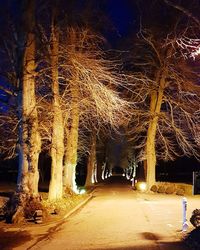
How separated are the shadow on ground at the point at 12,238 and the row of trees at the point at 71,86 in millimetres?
3552

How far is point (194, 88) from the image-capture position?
33.3 metres

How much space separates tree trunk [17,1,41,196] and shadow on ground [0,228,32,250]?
3.31 m

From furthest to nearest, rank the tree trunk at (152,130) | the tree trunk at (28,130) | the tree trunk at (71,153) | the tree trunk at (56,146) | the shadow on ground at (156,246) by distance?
1. the tree trunk at (152,130)
2. the tree trunk at (71,153)
3. the tree trunk at (56,146)
4. the tree trunk at (28,130)
5. the shadow on ground at (156,246)

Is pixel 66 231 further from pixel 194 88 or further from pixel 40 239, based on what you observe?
pixel 194 88

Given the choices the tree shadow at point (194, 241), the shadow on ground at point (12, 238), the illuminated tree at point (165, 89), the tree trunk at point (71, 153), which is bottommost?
the shadow on ground at point (12, 238)

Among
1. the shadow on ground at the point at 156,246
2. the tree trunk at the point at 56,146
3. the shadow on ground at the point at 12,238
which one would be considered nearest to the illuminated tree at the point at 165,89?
the tree trunk at the point at 56,146

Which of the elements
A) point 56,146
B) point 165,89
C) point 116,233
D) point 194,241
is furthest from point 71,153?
point 194,241

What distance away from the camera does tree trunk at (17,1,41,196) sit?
17.7 m

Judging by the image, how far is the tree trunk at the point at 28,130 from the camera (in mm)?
17688

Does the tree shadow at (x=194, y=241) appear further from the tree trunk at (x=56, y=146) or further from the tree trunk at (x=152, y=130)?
the tree trunk at (x=152, y=130)

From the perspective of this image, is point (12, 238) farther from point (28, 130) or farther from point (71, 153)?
point (71, 153)

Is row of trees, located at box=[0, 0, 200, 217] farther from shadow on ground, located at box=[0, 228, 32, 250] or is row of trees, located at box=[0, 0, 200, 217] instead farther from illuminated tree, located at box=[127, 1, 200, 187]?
shadow on ground, located at box=[0, 228, 32, 250]

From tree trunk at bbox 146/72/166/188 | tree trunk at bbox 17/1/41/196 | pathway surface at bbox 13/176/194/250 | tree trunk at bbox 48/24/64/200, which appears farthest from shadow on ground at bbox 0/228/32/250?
tree trunk at bbox 146/72/166/188

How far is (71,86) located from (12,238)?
13013 mm
